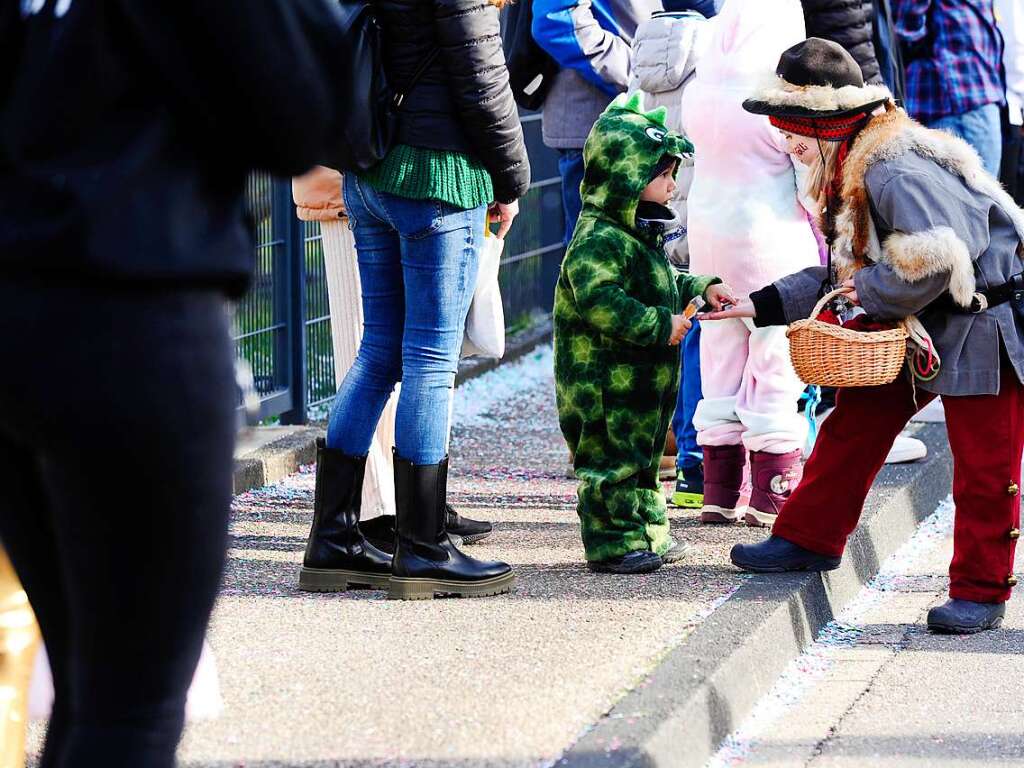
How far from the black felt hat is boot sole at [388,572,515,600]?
61.1 inches

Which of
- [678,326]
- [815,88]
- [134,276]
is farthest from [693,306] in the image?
[134,276]

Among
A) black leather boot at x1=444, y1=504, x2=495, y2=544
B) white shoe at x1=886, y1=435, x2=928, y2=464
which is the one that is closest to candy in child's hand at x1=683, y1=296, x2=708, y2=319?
black leather boot at x1=444, y1=504, x2=495, y2=544

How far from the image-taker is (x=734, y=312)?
15.9 feet

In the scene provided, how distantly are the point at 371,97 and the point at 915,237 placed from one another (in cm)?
147

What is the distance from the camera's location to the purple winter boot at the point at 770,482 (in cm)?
556

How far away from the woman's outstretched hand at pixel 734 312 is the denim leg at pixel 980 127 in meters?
3.16

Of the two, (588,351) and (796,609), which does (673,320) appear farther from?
(796,609)

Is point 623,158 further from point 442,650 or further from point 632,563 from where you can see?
point 442,650

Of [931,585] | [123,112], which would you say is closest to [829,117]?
[931,585]

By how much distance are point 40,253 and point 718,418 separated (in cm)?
394

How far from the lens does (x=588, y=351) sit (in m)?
4.79

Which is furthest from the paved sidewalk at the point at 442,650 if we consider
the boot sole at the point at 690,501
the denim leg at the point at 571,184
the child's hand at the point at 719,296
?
the denim leg at the point at 571,184

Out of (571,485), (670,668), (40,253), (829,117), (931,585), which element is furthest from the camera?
(571,485)

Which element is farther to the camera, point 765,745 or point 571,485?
point 571,485
